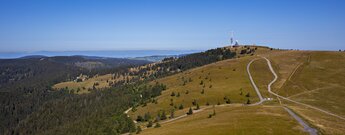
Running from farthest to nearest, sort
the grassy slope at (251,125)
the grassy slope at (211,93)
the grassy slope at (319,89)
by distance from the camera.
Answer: the grassy slope at (211,93), the grassy slope at (319,89), the grassy slope at (251,125)

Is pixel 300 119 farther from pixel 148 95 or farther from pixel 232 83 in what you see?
pixel 148 95

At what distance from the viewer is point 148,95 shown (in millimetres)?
192750

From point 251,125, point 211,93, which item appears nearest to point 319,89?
point 211,93

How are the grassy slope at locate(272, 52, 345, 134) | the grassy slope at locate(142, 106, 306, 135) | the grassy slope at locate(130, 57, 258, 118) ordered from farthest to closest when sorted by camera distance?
the grassy slope at locate(130, 57, 258, 118) < the grassy slope at locate(272, 52, 345, 134) < the grassy slope at locate(142, 106, 306, 135)

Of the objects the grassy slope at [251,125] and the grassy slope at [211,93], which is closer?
the grassy slope at [251,125]

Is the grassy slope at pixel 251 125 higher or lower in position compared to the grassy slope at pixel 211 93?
higher

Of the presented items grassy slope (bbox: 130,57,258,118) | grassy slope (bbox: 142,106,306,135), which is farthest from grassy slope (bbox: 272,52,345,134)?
grassy slope (bbox: 130,57,258,118)

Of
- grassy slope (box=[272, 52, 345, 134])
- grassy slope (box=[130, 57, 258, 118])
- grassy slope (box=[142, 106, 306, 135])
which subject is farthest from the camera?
grassy slope (box=[130, 57, 258, 118])

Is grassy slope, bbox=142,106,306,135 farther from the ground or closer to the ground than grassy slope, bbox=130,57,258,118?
Answer: farther from the ground

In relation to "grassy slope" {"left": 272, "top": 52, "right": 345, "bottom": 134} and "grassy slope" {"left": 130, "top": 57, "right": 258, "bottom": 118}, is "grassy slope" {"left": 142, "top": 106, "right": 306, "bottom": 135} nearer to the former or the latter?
"grassy slope" {"left": 272, "top": 52, "right": 345, "bottom": 134}

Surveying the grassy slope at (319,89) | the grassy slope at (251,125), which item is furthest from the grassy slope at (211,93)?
the grassy slope at (251,125)

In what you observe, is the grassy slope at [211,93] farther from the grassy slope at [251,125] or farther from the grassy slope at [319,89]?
the grassy slope at [251,125]

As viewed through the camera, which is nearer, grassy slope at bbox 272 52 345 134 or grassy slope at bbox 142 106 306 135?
grassy slope at bbox 142 106 306 135

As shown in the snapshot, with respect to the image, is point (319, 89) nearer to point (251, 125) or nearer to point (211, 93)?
point (211, 93)
